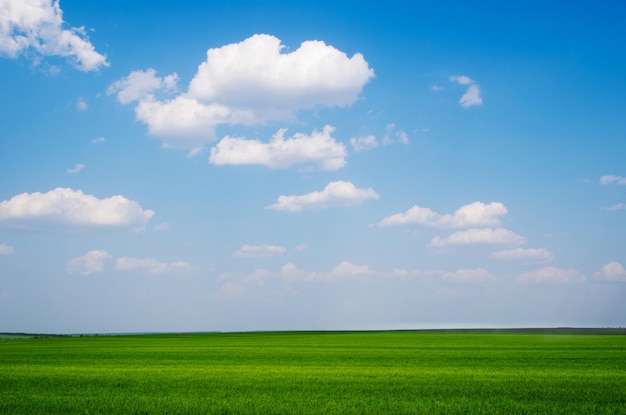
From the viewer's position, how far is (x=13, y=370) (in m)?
31.4

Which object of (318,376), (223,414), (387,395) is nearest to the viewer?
(223,414)

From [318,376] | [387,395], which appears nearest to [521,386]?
[387,395]

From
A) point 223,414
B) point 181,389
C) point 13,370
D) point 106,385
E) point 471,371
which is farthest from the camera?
point 13,370

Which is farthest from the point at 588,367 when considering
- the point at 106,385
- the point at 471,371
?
the point at 106,385

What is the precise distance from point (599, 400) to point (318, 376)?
12072 millimetres

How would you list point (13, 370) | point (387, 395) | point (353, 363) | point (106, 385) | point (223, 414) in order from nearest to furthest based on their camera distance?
point (223, 414), point (387, 395), point (106, 385), point (13, 370), point (353, 363)

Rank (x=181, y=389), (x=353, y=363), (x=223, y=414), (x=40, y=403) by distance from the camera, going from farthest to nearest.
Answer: (x=353, y=363), (x=181, y=389), (x=40, y=403), (x=223, y=414)

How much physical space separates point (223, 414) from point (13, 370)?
68.8 ft

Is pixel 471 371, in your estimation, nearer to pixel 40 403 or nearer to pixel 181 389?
pixel 181 389

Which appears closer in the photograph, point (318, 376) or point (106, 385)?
point (106, 385)

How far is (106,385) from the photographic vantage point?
23688 millimetres

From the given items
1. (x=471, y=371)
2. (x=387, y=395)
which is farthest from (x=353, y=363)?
(x=387, y=395)

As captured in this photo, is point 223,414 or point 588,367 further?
point 588,367

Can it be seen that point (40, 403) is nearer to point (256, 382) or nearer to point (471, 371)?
point (256, 382)
